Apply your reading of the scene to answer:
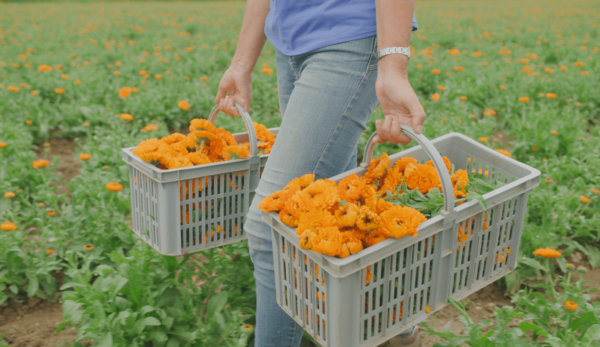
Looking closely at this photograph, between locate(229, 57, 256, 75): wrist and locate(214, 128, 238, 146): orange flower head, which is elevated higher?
locate(229, 57, 256, 75): wrist

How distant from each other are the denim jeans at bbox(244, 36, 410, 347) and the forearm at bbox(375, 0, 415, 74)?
0.09 metres

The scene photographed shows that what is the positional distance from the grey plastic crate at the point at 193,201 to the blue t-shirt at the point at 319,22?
1.04 feet

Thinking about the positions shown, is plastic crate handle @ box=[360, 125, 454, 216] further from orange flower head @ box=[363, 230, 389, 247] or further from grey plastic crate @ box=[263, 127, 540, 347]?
orange flower head @ box=[363, 230, 389, 247]

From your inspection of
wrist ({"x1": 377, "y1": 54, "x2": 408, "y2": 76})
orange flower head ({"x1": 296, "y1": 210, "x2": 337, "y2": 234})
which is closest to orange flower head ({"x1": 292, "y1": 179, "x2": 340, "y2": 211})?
orange flower head ({"x1": 296, "y1": 210, "x2": 337, "y2": 234})

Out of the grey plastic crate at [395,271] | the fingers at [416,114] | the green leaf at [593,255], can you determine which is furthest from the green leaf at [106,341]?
the green leaf at [593,255]

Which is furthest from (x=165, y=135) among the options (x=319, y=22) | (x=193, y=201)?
(x=319, y=22)

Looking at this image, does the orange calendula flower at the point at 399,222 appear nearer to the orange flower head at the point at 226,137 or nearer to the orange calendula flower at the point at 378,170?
the orange calendula flower at the point at 378,170

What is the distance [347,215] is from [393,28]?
554 millimetres

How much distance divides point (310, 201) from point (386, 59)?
0.47 metres

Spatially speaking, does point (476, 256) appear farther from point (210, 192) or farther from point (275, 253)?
point (210, 192)

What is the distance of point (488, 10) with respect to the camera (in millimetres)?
12633

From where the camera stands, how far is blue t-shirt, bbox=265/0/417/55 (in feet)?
4.83

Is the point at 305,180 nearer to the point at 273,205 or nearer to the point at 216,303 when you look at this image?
the point at 273,205

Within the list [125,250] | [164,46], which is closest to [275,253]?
[125,250]
